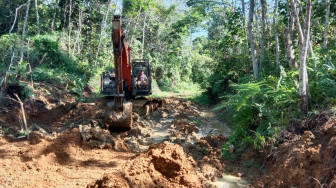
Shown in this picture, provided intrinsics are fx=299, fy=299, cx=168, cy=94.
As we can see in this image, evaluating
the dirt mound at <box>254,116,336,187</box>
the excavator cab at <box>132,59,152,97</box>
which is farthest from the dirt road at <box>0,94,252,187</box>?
the dirt mound at <box>254,116,336,187</box>

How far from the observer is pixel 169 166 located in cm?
533

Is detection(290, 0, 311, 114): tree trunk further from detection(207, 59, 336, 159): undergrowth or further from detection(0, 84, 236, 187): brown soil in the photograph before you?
detection(0, 84, 236, 187): brown soil

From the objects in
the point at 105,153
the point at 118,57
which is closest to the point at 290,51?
the point at 118,57

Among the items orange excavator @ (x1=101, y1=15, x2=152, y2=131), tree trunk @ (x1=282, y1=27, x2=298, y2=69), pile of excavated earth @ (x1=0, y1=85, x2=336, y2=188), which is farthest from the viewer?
tree trunk @ (x1=282, y1=27, x2=298, y2=69)

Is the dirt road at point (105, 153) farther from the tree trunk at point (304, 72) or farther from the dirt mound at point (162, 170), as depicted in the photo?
the tree trunk at point (304, 72)

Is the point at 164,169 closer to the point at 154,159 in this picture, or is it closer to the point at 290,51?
the point at 154,159

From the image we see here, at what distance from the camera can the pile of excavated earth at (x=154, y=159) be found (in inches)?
188

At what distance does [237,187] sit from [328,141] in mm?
1828

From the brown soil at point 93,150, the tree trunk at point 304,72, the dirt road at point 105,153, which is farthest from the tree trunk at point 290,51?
the brown soil at point 93,150

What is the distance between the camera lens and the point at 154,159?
536 centimetres

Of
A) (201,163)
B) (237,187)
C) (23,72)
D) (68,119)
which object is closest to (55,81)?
(23,72)

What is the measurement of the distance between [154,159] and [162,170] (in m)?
0.24

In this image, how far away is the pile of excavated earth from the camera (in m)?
4.78

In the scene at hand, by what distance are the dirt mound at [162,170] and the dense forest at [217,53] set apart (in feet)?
5.52
